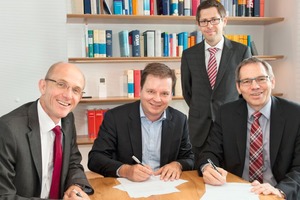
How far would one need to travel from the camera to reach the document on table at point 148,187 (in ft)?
5.17

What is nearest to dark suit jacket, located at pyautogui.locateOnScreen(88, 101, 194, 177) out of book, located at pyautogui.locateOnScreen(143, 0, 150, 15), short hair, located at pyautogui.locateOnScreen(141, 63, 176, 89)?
short hair, located at pyautogui.locateOnScreen(141, 63, 176, 89)

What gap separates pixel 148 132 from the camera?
2.15 m

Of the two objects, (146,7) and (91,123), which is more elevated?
Result: (146,7)

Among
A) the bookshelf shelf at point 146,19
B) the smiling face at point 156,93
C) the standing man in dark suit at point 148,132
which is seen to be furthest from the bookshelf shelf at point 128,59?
the smiling face at point 156,93

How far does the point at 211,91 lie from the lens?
2789mm

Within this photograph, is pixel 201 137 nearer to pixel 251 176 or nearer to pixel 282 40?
pixel 251 176

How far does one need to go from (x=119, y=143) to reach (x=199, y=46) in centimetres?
121

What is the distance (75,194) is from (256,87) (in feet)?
3.65

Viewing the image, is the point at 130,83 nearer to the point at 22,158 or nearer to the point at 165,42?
the point at 165,42

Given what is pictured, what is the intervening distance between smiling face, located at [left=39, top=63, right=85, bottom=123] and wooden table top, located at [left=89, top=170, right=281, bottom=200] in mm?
396

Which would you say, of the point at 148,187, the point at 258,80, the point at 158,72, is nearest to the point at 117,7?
the point at 158,72

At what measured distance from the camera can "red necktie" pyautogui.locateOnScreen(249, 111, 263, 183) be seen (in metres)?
1.93

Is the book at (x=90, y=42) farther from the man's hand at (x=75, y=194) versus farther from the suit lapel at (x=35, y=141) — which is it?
the man's hand at (x=75, y=194)

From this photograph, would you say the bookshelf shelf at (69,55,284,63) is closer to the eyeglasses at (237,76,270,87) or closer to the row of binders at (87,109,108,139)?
the row of binders at (87,109,108,139)
